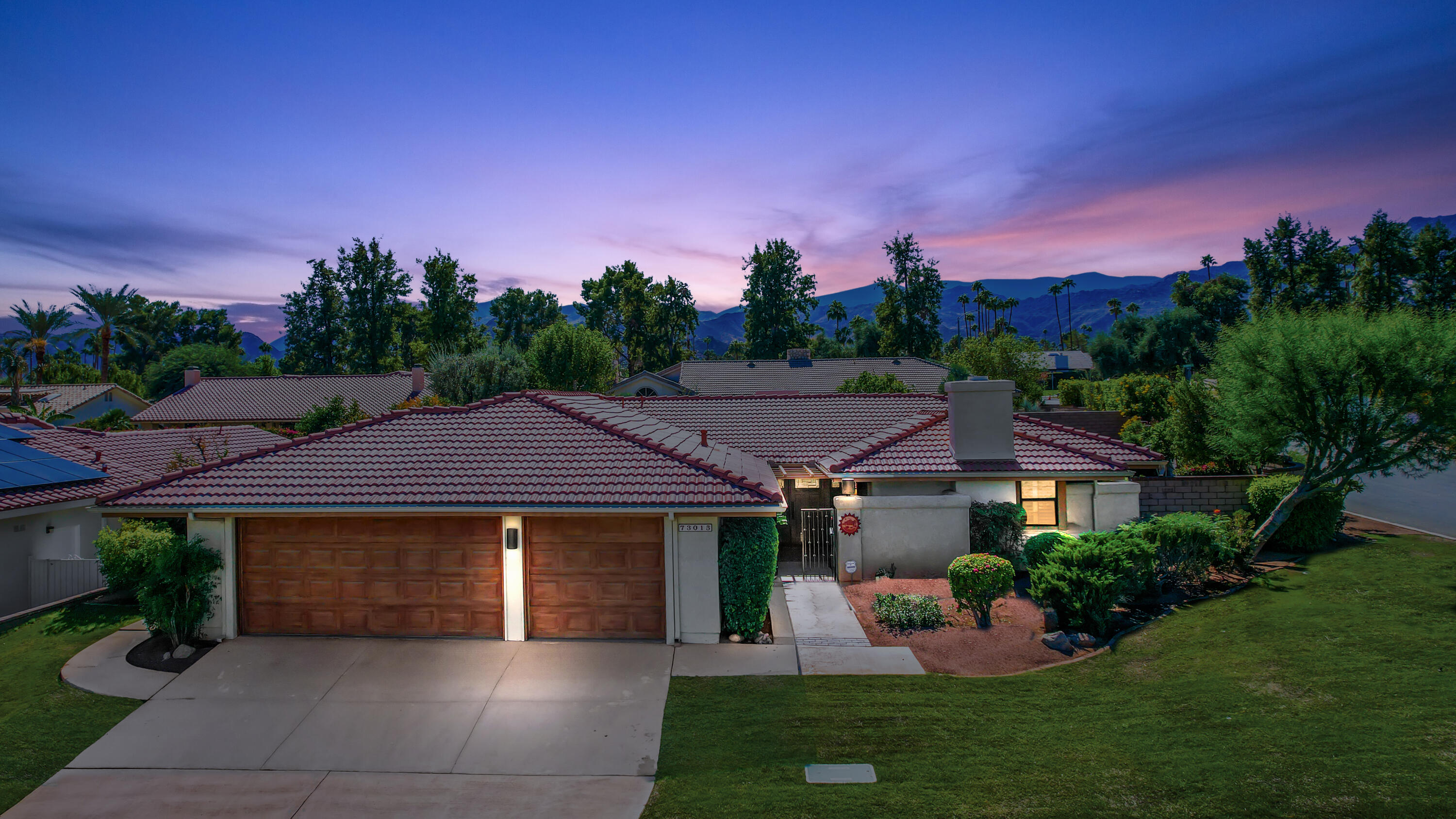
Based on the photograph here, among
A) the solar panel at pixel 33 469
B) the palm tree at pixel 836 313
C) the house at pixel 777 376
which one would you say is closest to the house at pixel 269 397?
the house at pixel 777 376

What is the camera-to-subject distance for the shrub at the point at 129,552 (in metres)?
12.1

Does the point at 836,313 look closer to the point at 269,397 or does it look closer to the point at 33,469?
the point at 269,397

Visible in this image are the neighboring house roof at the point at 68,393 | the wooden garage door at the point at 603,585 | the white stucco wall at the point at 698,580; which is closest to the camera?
the white stucco wall at the point at 698,580

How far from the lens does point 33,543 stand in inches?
621

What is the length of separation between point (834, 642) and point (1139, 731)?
184 inches

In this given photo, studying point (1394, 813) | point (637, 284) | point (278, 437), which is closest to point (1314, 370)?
point (1394, 813)

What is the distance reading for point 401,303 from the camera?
6956 cm

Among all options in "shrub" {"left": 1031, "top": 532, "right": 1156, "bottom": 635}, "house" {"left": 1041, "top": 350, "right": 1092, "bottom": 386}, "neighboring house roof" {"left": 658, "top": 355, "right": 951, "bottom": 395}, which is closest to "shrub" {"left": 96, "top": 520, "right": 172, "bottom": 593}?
"shrub" {"left": 1031, "top": 532, "right": 1156, "bottom": 635}

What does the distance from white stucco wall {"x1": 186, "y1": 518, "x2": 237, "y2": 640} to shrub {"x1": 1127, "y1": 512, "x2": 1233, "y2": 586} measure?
1675 cm

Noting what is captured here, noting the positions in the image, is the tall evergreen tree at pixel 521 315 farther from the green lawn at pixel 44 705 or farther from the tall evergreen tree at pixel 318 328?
the green lawn at pixel 44 705

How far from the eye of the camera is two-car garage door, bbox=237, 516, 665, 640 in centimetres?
1159

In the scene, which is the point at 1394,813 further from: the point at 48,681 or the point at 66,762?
the point at 48,681

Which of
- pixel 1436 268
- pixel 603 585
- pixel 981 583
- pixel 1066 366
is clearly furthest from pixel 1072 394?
pixel 1066 366

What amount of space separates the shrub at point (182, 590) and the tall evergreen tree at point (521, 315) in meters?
65.8
